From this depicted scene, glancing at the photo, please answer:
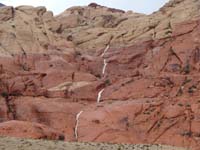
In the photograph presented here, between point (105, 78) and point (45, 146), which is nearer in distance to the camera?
point (45, 146)

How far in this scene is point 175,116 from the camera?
198ft

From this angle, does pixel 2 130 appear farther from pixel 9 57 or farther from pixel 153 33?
pixel 153 33

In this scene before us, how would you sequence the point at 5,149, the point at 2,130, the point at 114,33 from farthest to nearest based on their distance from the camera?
the point at 114,33 → the point at 2,130 → the point at 5,149

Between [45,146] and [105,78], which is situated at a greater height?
[105,78]

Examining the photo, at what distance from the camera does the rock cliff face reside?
60.1m

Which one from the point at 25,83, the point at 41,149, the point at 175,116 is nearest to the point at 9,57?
the point at 25,83

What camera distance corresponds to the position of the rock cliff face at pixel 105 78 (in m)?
60.1

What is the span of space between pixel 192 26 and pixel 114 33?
18687mm

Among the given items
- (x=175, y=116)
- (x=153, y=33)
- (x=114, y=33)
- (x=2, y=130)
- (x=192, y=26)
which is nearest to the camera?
(x=2, y=130)

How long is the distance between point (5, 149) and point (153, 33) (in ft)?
171

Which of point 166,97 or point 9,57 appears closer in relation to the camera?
point 166,97

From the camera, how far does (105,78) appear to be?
71625mm

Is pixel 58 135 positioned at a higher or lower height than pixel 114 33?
lower

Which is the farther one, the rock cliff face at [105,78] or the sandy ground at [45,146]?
the rock cliff face at [105,78]
